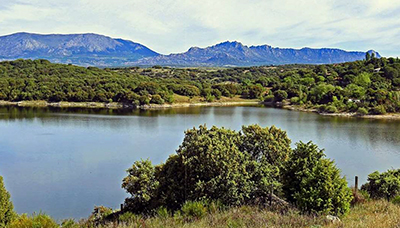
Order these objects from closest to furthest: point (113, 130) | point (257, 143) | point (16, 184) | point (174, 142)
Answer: point (257, 143) < point (16, 184) < point (174, 142) < point (113, 130)

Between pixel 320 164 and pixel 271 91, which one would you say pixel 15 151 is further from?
pixel 271 91

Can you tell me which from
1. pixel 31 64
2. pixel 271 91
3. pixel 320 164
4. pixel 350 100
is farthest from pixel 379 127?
pixel 31 64

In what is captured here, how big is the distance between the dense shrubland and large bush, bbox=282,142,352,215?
1882 inches

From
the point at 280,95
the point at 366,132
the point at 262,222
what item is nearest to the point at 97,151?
the point at 262,222

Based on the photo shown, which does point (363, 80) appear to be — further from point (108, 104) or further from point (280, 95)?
point (108, 104)

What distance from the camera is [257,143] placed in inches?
574

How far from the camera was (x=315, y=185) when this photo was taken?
31.0 feet

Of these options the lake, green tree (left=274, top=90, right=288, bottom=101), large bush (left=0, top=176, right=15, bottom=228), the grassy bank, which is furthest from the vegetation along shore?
green tree (left=274, top=90, right=288, bottom=101)

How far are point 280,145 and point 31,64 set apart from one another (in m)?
98.4

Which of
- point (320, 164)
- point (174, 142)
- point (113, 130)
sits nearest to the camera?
point (320, 164)

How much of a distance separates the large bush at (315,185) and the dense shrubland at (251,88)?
157 feet

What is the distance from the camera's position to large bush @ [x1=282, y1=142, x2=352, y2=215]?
900 cm

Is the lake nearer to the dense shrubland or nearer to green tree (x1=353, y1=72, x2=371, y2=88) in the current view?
the dense shrubland

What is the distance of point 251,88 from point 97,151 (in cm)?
6113
